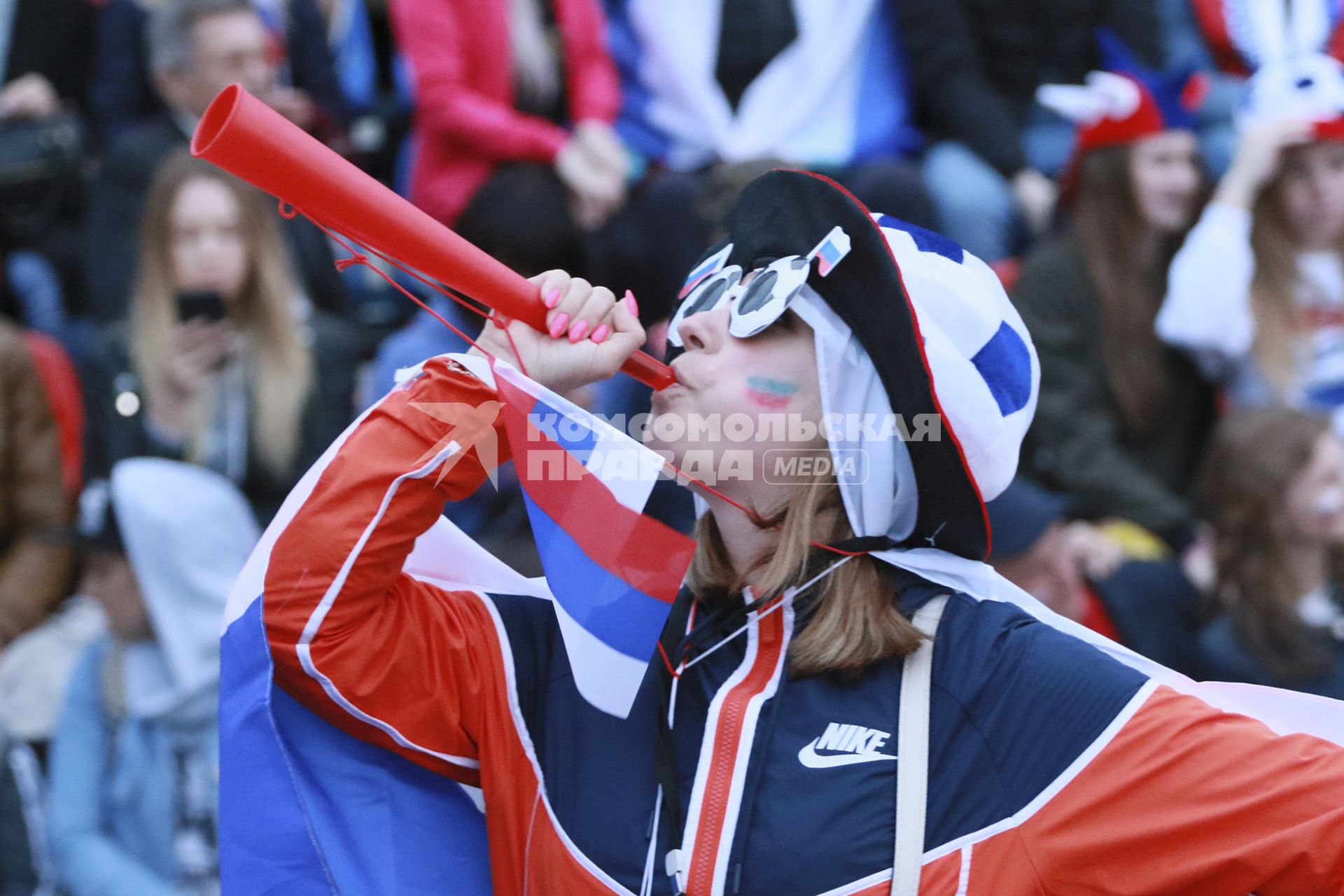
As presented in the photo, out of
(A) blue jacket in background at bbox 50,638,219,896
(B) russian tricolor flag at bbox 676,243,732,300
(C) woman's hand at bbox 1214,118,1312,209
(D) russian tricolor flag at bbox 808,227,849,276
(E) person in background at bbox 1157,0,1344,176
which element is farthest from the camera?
(E) person in background at bbox 1157,0,1344,176

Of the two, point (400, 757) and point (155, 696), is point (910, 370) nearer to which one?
point (400, 757)

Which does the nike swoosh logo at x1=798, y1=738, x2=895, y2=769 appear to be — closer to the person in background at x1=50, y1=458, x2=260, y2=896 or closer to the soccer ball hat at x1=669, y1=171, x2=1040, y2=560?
the soccer ball hat at x1=669, y1=171, x2=1040, y2=560

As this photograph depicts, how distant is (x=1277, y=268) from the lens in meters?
4.58

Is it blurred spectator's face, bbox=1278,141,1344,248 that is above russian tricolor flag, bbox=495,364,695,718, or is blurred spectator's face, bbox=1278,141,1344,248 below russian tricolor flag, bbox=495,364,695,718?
below

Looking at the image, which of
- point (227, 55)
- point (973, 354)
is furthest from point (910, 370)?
point (227, 55)

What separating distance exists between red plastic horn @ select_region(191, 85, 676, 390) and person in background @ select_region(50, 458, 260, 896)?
1.89 metres

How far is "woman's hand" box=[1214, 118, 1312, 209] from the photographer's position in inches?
181

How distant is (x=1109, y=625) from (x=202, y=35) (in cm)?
320

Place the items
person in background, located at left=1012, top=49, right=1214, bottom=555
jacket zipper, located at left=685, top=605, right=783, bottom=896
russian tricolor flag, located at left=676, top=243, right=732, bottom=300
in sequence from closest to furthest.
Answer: jacket zipper, located at left=685, top=605, right=783, bottom=896
russian tricolor flag, located at left=676, top=243, right=732, bottom=300
person in background, located at left=1012, top=49, right=1214, bottom=555

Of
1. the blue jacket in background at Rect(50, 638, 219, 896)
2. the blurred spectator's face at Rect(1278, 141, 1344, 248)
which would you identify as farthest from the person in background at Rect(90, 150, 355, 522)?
the blurred spectator's face at Rect(1278, 141, 1344, 248)

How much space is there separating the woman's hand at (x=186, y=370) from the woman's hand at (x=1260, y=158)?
117 inches

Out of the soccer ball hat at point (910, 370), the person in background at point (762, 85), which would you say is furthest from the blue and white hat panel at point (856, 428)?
the person in background at point (762, 85)

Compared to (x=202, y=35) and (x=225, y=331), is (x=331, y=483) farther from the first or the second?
(x=202, y=35)

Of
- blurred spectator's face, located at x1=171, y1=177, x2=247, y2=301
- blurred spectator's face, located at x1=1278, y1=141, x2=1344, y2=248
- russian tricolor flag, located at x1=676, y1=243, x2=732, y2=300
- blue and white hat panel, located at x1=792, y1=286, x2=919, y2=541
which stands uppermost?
russian tricolor flag, located at x1=676, y1=243, x2=732, y2=300
